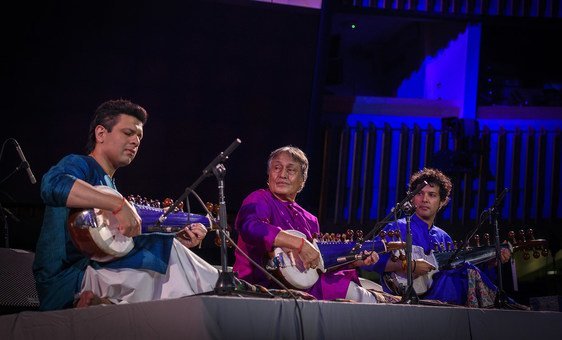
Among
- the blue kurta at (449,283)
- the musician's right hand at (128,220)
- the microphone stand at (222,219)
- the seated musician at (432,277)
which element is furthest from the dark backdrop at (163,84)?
the microphone stand at (222,219)

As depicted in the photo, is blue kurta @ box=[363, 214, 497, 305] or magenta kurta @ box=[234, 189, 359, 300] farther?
blue kurta @ box=[363, 214, 497, 305]

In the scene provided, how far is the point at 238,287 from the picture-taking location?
4.43 meters

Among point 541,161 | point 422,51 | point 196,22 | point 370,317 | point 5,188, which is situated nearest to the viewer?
point 370,317

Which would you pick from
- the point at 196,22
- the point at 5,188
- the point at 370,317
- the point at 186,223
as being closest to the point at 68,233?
the point at 186,223

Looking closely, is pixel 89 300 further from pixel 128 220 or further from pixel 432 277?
pixel 432 277

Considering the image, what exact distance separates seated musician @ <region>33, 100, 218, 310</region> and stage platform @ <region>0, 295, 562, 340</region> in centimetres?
50

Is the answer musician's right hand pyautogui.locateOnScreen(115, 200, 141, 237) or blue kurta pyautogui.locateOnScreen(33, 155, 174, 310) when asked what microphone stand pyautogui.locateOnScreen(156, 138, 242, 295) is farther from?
blue kurta pyautogui.locateOnScreen(33, 155, 174, 310)

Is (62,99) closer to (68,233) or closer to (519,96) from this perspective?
(68,233)

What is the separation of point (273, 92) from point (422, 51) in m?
2.40

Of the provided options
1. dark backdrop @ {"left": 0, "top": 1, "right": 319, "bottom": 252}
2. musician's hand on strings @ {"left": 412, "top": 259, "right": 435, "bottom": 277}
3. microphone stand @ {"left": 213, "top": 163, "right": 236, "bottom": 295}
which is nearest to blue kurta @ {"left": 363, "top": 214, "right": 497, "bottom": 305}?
musician's hand on strings @ {"left": 412, "top": 259, "right": 435, "bottom": 277}

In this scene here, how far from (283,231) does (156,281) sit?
0.95 metres

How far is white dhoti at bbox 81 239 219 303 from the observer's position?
4.36 m

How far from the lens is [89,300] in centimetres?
422

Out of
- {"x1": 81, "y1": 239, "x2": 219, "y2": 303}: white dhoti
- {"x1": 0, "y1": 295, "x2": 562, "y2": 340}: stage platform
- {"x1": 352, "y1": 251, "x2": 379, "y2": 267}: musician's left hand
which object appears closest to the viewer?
{"x1": 0, "y1": 295, "x2": 562, "y2": 340}: stage platform
